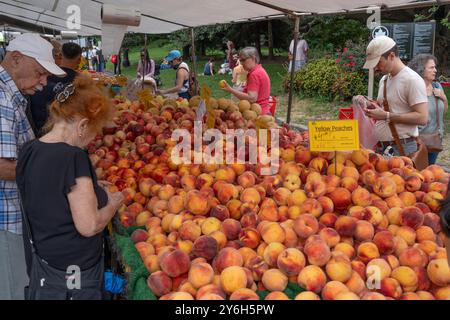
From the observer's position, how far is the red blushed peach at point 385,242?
6.01 ft

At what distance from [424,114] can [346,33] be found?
15.0 metres

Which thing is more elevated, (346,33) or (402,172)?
(346,33)

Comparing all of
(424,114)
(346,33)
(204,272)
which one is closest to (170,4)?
(424,114)

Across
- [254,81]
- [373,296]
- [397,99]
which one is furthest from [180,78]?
[373,296]

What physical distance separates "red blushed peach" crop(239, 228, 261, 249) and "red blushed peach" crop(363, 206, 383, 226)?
20.8 inches

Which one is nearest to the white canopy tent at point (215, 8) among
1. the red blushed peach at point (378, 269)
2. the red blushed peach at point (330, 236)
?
the red blushed peach at point (330, 236)

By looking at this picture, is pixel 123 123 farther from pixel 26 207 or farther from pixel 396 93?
pixel 396 93

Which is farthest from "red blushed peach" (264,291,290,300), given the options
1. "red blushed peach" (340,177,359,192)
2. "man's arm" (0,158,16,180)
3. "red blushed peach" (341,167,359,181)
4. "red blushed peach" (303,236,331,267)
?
"man's arm" (0,158,16,180)

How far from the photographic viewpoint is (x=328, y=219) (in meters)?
2.03

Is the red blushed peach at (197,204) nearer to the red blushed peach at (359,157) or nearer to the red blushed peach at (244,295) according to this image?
the red blushed peach at (244,295)

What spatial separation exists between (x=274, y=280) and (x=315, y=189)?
70cm

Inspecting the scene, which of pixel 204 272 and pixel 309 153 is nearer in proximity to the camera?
pixel 204 272

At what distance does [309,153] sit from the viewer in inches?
102

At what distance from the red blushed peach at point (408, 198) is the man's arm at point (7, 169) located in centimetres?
198
